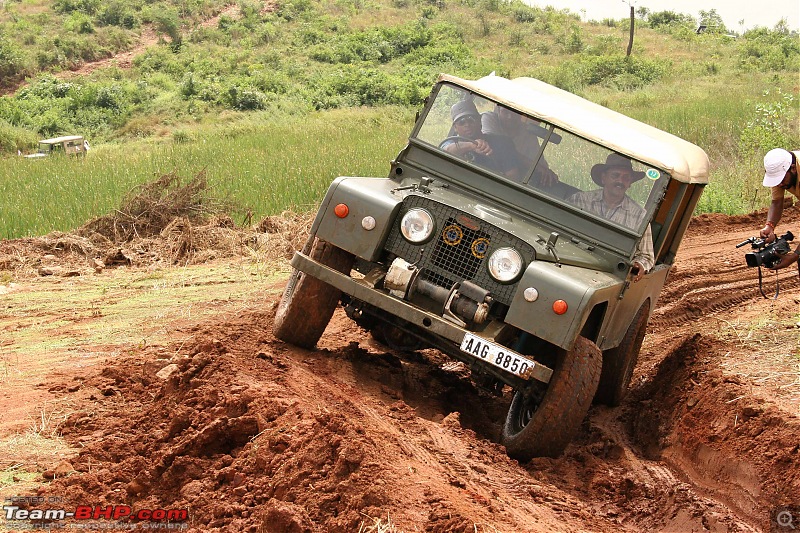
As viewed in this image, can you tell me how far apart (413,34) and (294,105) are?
41.1 feet

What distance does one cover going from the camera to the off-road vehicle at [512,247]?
5.80m

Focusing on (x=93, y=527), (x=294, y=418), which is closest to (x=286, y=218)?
(x=294, y=418)

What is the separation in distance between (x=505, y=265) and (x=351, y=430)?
1563 millimetres

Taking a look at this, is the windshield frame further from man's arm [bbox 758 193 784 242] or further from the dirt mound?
the dirt mound

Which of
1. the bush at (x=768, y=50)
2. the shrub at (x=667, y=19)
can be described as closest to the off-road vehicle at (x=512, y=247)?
the bush at (x=768, y=50)

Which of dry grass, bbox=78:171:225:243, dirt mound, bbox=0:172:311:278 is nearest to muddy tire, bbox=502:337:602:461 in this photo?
dirt mound, bbox=0:172:311:278

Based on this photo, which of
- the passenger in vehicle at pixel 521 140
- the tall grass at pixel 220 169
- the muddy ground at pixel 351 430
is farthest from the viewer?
the tall grass at pixel 220 169

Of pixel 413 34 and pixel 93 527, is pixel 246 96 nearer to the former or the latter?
pixel 413 34

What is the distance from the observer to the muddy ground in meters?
4.41

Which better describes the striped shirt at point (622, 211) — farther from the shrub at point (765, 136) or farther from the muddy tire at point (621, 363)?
the shrub at point (765, 136)

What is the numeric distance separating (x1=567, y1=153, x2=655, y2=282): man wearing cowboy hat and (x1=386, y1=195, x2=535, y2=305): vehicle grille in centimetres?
92

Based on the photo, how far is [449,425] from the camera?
582 centimetres

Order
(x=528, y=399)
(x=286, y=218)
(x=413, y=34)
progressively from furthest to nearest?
(x=413, y=34) → (x=286, y=218) → (x=528, y=399)

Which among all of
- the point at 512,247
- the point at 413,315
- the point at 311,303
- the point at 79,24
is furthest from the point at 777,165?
the point at 79,24
